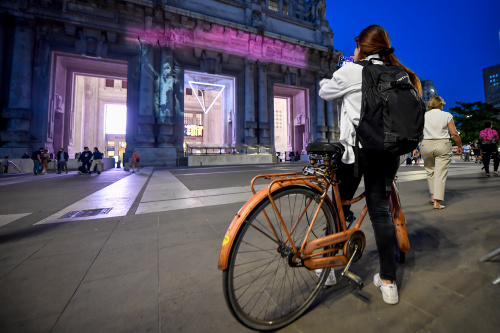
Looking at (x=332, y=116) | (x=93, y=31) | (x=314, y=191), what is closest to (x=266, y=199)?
(x=314, y=191)

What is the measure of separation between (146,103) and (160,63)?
4.17 m

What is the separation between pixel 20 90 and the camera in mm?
15547

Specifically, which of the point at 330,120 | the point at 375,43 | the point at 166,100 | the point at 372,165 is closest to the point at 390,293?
the point at 372,165

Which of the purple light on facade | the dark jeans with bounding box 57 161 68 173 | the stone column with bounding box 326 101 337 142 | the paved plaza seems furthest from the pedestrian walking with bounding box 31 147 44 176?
the stone column with bounding box 326 101 337 142

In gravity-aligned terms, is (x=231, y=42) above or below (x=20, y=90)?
above

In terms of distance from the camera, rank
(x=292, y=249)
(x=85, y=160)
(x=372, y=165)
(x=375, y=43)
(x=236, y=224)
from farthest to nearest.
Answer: (x=85, y=160)
(x=375, y=43)
(x=372, y=165)
(x=292, y=249)
(x=236, y=224)

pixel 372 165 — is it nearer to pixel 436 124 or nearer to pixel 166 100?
pixel 436 124

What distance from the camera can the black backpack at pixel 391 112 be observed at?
4.27 ft

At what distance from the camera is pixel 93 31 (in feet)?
59.1

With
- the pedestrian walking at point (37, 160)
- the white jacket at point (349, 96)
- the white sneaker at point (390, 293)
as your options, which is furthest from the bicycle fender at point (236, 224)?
the pedestrian walking at point (37, 160)

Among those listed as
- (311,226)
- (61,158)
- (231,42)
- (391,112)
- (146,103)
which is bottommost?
(311,226)

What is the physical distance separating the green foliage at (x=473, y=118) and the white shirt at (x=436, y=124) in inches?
1698

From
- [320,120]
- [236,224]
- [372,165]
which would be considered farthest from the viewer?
[320,120]

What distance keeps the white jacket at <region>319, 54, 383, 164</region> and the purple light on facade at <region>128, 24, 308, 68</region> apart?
22.7 m
